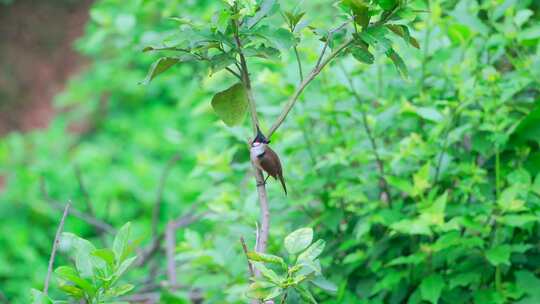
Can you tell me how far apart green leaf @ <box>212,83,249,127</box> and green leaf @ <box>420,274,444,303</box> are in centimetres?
62

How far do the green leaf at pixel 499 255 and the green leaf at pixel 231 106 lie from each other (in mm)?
650

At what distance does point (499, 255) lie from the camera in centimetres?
161

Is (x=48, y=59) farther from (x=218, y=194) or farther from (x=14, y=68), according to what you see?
(x=218, y=194)

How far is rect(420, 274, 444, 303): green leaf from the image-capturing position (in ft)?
5.33

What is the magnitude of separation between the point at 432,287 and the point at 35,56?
665cm

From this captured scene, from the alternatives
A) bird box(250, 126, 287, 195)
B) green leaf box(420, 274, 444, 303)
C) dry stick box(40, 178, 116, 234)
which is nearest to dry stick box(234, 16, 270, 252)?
bird box(250, 126, 287, 195)

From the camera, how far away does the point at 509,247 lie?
162 centimetres

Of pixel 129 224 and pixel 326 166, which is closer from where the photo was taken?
pixel 129 224

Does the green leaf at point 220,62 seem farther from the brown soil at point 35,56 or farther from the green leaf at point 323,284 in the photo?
the brown soil at point 35,56

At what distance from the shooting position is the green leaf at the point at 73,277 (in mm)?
1164

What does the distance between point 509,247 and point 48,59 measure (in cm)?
671

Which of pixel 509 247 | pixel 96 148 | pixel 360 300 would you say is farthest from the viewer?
pixel 96 148

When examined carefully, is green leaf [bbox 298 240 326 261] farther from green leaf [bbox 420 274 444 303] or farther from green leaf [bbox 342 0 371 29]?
green leaf [bbox 420 274 444 303]

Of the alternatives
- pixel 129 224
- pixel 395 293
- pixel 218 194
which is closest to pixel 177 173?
pixel 218 194
